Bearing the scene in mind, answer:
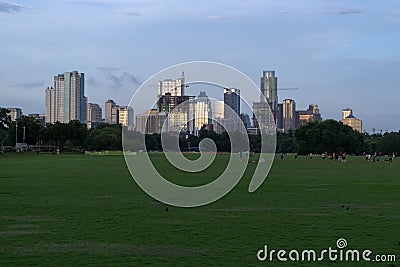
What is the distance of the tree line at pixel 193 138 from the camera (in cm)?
11462

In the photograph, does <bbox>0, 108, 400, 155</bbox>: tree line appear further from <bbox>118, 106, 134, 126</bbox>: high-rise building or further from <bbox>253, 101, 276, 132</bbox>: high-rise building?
<bbox>253, 101, 276, 132</bbox>: high-rise building

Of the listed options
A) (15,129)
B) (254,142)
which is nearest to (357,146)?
(254,142)

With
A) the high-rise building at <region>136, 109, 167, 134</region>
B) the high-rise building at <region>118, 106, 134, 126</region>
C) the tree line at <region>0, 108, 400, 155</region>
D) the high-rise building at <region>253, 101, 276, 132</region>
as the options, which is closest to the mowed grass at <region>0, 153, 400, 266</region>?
the high-rise building at <region>253, 101, 276, 132</region>

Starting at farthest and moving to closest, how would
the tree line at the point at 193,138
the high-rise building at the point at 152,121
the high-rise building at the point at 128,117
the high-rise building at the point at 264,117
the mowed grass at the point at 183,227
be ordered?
the tree line at the point at 193,138, the high-rise building at the point at 128,117, the high-rise building at the point at 152,121, the high-rise building at the point at 264,117, the mowed grass at the point at 183,227

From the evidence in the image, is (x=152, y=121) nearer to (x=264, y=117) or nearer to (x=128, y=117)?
(x=128, y=117)

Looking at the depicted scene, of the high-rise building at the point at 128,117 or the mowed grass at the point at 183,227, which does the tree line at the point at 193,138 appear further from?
the mowed grass at the point at 183,227

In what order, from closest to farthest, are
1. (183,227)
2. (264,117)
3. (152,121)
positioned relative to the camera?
(183,227), (264,117), (152,121)

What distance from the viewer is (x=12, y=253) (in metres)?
12.5

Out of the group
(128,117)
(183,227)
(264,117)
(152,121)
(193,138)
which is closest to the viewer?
(183,227)

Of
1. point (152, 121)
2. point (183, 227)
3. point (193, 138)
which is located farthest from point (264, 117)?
point (183, 227)

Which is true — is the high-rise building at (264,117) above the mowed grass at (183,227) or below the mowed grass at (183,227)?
above

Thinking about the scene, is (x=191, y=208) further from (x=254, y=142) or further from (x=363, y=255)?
(x=254, y=142)

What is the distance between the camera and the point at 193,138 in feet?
410

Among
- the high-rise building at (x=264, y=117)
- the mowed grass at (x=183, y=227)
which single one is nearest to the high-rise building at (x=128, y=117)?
the high-rise building at (x=264, y=117)
